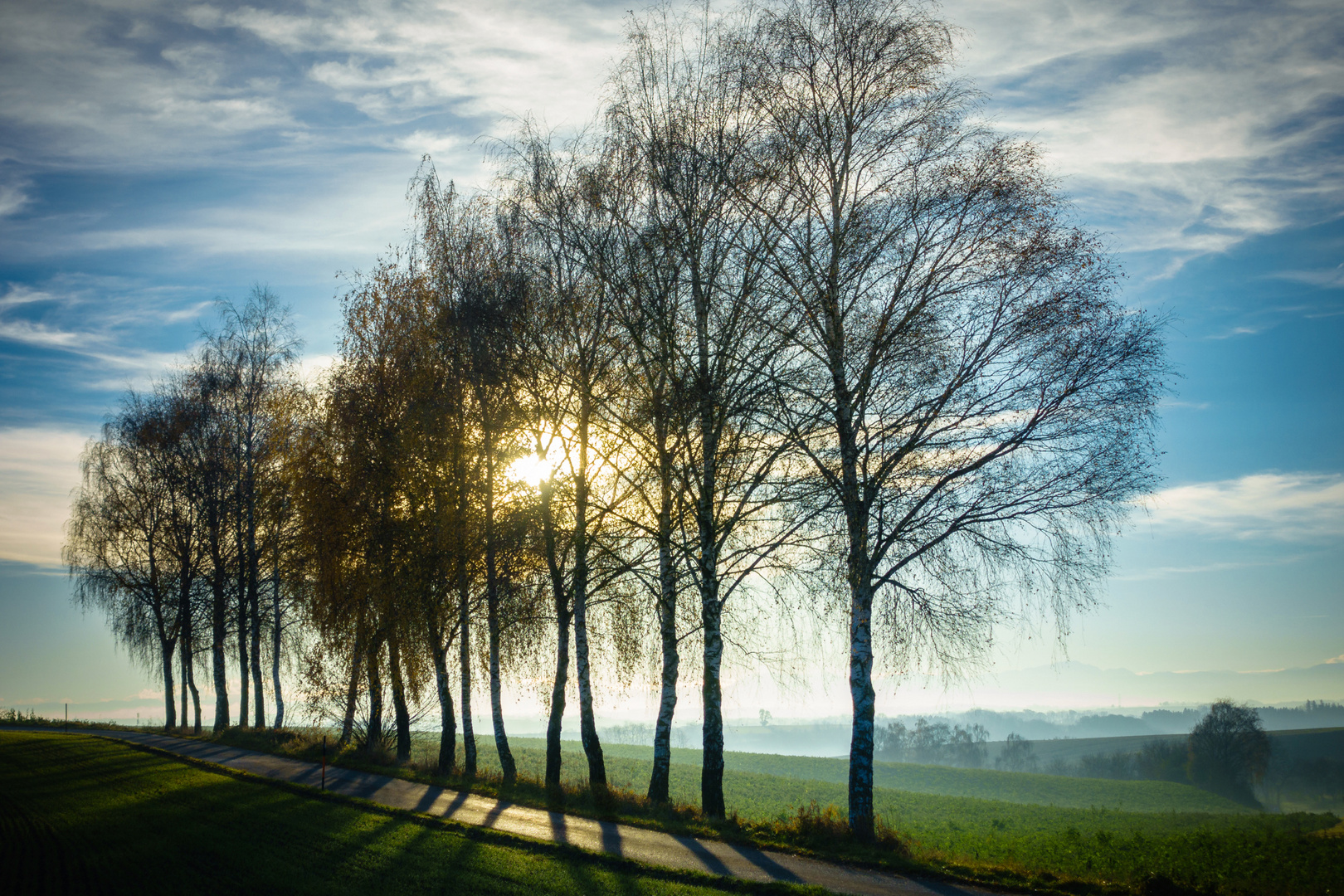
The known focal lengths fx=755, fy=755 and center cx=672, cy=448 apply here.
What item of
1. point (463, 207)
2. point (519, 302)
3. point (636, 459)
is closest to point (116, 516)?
point (463, 207)

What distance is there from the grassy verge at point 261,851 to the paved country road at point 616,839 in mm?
659

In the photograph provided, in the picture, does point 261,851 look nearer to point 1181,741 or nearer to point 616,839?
point 616,839

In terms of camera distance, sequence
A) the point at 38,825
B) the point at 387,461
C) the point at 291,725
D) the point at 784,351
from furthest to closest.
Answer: the point at 291,725
the point at 387,461
the point at 784,351
the point at 38,825

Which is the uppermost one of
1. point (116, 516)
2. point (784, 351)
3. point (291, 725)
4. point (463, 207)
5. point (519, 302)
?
point (463, 207)

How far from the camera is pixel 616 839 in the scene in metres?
13.9

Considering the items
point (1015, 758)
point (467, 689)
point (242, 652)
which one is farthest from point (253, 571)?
point (1015, 758)

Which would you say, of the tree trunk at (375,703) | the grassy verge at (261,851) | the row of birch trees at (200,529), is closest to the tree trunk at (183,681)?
the row of birch trees at (200,529)

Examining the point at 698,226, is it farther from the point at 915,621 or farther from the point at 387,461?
the point at 387,461

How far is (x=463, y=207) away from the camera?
907 inches

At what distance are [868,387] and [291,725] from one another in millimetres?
27775

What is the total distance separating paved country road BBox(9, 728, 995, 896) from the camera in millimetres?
11375

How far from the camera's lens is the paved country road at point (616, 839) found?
37.3 ft

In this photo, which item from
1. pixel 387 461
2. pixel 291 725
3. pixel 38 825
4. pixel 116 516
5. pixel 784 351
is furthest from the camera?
pixel 116 516

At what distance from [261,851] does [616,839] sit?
590 centimetres
